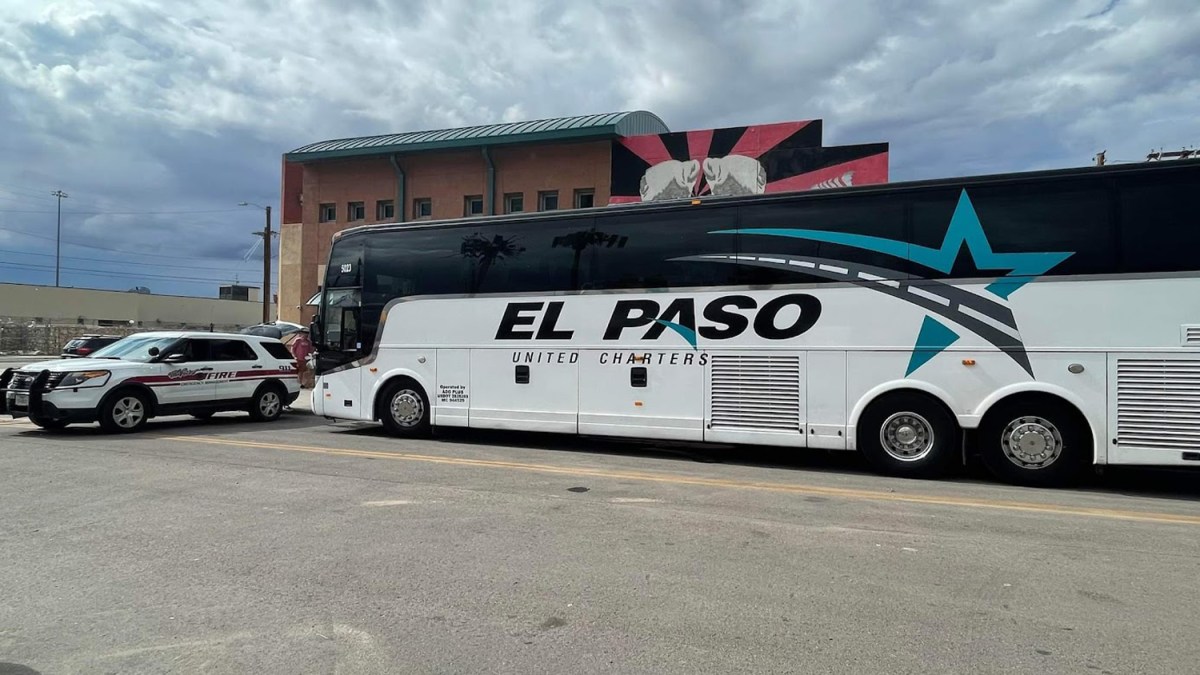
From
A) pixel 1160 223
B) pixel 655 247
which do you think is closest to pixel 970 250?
pixel 1160 223

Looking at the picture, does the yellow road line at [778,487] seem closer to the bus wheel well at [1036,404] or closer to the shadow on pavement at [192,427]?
the bus wheel well at [1036,404]

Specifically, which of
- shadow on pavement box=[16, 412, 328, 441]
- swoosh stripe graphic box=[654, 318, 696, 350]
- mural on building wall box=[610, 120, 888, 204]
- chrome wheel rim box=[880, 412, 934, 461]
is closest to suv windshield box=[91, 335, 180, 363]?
shadow on pavement box=[16, 412, 328, 441]

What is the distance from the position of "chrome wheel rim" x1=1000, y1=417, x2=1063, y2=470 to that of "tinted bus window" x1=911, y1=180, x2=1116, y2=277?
173 centimetres

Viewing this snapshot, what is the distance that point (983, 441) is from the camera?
8195 millimetres

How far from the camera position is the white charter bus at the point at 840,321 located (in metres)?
7.61

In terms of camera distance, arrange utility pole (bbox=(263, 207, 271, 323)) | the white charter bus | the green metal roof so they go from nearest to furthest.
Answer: the white charter bus → the green metal roof → utility pole (bbox=(263, 207, 271, 323))

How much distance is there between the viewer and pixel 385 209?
96.6 ft

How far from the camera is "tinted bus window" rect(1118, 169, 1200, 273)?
7379mm

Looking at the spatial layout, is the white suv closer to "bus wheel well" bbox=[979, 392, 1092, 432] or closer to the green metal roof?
"bus wheel well" bbox=[979, 392, 1092, 432]

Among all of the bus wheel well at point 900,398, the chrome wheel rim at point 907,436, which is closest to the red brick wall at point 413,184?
the bus wheel well at point 900,398

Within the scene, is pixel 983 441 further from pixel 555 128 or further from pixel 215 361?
pixel 555 128

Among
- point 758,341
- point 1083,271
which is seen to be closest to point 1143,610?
point 1083,271

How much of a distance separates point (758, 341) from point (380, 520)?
17.4ft

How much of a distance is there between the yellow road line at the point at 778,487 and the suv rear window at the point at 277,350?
4365mm
